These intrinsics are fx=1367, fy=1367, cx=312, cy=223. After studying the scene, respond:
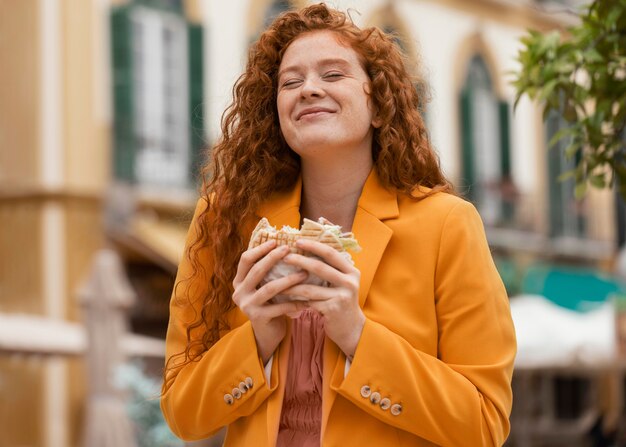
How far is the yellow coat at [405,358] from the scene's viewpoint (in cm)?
265

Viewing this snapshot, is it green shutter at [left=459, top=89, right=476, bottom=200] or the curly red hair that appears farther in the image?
green shutter at [left=459, top=89, right=476, bottom=200]

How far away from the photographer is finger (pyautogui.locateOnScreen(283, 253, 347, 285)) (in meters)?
2.54

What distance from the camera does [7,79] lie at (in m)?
15.2

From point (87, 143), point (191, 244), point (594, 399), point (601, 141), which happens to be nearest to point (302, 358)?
point (191, 244)

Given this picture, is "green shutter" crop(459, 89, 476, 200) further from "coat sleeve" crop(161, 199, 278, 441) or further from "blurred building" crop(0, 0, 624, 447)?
"coat sleeve" crop(161, 199, 278, 441)

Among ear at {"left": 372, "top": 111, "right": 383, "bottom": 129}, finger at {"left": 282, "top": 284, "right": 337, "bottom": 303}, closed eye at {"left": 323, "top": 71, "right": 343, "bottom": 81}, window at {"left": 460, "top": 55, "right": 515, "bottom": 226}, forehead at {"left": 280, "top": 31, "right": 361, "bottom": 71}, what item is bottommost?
window at {"left": 460, "top": 55, "right": 515, "bottom": 226}

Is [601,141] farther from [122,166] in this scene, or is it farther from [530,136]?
[530,136]

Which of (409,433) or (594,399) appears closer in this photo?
(409,433)

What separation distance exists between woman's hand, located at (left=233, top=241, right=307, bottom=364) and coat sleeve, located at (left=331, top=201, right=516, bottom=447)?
16 centimetres

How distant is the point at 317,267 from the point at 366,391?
0.29m

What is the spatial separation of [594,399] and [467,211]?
1860 cm

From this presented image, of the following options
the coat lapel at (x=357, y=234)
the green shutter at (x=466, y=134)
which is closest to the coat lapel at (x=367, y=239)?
the coat lapel at (x=357, y=234)

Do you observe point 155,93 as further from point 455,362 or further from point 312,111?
point 455,362

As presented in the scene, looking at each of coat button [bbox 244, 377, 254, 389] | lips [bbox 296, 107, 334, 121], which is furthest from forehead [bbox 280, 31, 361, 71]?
coat button [bbox 244, 377, 254, 389]
